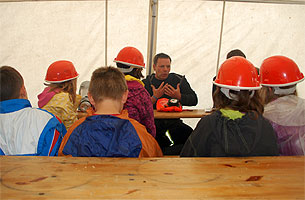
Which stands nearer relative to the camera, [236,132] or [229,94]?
[236,132]

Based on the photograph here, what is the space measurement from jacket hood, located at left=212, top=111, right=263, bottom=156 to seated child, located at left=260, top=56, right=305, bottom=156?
1.42 ft

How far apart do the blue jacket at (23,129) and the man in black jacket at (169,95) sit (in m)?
2.11

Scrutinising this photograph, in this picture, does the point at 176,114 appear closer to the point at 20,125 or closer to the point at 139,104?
the point at 139,104

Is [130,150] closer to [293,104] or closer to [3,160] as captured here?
[3,160]

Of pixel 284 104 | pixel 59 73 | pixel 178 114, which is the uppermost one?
pixel 59 73

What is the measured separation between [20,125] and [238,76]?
1.68 meters

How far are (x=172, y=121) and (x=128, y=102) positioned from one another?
132cm

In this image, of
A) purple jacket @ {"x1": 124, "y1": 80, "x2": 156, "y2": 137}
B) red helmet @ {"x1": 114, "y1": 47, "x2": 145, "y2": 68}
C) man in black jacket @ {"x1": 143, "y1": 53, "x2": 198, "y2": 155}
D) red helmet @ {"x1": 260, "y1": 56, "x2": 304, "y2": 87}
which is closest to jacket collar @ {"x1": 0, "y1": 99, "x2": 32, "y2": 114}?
purple jacket @ {"x1": 124, "y1": 80, "x2": 156, "y2": 137}

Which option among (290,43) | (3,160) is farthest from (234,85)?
(290,43)

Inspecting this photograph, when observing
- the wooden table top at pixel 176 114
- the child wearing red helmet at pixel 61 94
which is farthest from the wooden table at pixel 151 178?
the wooden table top at pixel 176 114

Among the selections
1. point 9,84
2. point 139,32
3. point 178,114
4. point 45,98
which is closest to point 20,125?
point 9,84

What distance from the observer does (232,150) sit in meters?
1.69

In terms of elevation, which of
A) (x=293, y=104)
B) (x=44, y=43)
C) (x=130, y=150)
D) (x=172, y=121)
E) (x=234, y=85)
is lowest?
(x=172, y=121)

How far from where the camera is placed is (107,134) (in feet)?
5.44
